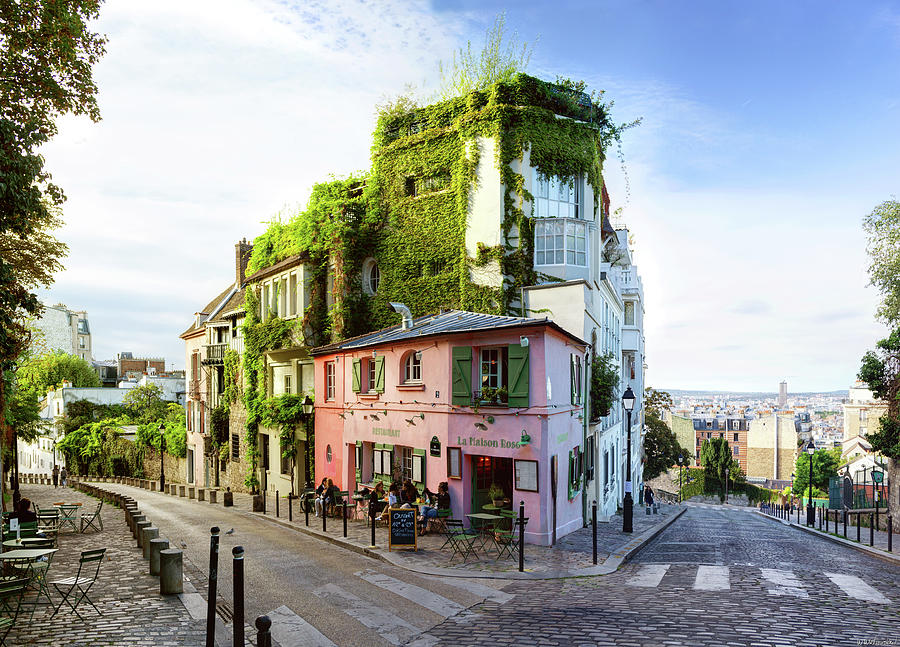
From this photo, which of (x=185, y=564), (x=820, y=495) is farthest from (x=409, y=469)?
(x=820, y=495)

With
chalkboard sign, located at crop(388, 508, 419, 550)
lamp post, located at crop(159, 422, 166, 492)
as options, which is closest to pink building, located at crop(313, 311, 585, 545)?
chalkboard sign, located at crop(388, 508, 419, 550)

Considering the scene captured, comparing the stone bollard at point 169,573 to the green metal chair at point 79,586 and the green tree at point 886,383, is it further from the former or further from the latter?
the green tree at point 886,383

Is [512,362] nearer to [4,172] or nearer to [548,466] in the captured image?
[548,466]

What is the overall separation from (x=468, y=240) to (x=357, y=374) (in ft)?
26.3

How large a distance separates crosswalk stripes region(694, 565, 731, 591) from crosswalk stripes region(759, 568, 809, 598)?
777mm

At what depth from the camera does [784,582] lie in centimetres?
1274

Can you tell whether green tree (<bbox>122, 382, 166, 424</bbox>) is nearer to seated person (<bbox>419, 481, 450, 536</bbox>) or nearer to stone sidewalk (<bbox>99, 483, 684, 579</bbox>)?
stone sidewalk (<bbox>99, 483, 684, 579</bbox>)

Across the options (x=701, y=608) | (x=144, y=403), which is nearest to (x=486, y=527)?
(x=701, y=608)

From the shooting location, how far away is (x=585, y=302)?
2356cm

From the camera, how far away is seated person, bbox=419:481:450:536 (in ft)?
59.4

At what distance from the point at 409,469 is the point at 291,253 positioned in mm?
15723

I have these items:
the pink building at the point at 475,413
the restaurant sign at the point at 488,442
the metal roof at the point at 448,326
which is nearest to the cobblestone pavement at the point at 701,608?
the pink building at the point at 475,413

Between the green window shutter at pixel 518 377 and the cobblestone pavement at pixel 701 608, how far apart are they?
4793 mm

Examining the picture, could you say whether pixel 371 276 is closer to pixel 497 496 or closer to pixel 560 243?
pixel 560 243
